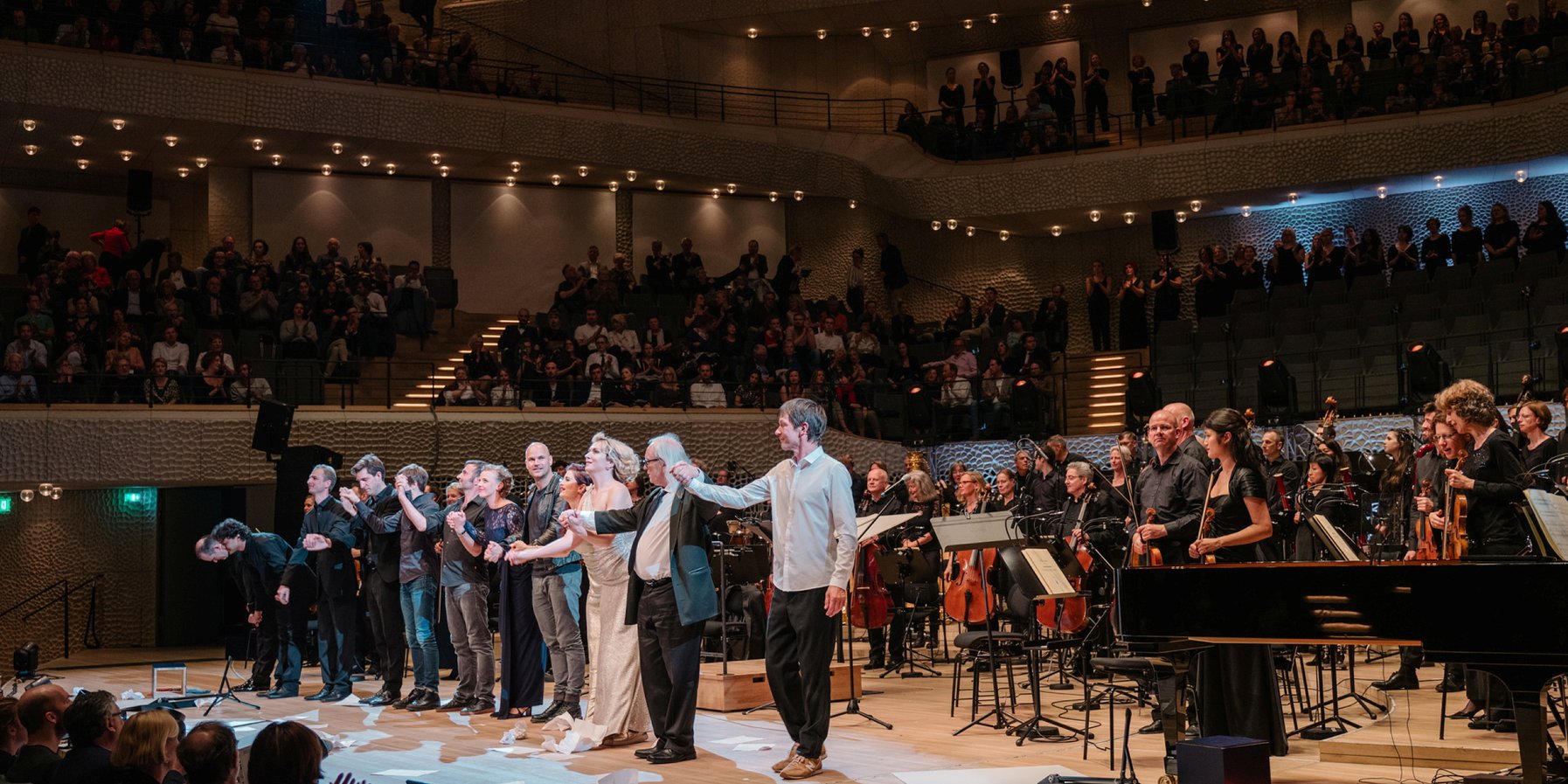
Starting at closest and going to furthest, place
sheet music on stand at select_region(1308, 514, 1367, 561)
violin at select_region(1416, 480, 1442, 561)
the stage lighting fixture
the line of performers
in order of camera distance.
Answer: sheet music on stand at select_region(1308, 514, 1367, 561), the line of performers, violin at select_region(1416, 480, 1442, 561), the stage lighting fixture

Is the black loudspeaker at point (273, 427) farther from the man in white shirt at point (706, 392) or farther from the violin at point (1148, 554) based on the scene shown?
the violin at point (1148, 554)

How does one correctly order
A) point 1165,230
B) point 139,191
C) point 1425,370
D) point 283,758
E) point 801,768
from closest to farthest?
point 283,758, point 801,768, point 1425,370, point 139,191, point 1165,230

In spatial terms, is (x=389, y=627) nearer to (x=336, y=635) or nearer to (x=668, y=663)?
(x=336, y=635)

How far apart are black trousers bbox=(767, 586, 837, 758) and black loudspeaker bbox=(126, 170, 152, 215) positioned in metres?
15.7

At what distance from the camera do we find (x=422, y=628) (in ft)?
28.1

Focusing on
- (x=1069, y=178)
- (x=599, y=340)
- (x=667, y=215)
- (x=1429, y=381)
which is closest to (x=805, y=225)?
(x=667, y=215)

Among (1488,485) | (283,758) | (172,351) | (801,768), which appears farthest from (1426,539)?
(172,351)

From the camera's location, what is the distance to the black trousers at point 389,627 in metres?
8.96

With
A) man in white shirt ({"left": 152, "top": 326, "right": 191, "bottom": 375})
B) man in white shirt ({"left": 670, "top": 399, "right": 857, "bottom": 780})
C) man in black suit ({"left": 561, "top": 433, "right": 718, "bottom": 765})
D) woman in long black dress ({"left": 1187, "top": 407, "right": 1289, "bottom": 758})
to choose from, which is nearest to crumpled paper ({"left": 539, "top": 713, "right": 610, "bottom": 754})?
man in black suit ({"left": 561, "top": 433, "right": 718, "bottom": 765})

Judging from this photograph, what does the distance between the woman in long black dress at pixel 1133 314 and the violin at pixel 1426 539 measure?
11707 millimetres

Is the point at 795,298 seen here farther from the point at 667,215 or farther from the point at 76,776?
the point at 76,776

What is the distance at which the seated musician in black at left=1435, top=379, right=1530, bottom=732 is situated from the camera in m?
5.97

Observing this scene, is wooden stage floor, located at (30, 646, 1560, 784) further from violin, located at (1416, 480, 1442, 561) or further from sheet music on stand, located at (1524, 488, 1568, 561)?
sheet music on stand, located at (1524, 488, 1568, 561)

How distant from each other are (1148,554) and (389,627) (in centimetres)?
516
